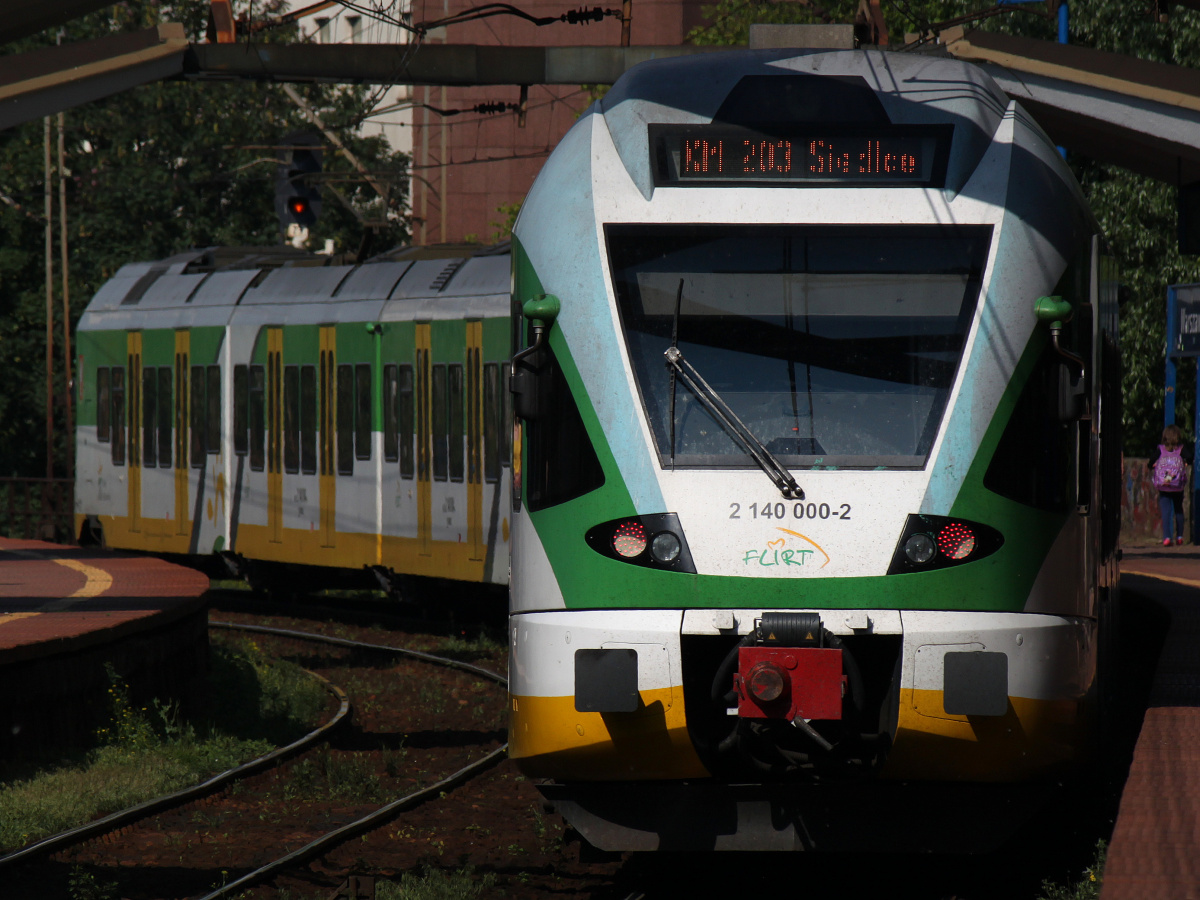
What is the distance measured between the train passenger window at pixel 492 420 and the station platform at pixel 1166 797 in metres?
5.84

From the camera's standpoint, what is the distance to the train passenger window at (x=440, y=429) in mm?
16141

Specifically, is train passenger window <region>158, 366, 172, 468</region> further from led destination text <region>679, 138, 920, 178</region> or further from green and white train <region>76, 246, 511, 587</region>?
led destination text <region>679, 138, 920, 178</region>

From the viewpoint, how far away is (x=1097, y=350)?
7434 mm

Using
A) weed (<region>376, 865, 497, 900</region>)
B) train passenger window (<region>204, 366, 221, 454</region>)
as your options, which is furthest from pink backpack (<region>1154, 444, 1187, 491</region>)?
weed (<region>376, 865, 497, 900</region>)

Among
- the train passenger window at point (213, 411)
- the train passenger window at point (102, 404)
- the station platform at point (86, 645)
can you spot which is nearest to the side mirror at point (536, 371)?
the station platform at point (86, 645)

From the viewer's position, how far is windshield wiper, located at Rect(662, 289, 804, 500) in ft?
21.8

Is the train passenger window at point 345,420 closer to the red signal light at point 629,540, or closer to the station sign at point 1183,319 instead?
the station sign at point 1183,319

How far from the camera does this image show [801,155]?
7078 mm

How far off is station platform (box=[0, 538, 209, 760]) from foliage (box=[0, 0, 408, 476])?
76.6 feet

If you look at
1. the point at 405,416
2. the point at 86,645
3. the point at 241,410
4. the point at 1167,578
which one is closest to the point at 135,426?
the point at 241,410

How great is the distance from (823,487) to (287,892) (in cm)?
272

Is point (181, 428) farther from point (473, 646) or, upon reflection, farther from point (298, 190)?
point (473, 646)

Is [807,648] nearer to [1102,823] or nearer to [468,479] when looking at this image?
[1102,823]

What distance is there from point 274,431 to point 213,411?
136cm
